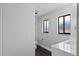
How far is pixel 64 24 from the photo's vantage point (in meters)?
1.27

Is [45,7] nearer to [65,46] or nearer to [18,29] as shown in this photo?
[18,29]

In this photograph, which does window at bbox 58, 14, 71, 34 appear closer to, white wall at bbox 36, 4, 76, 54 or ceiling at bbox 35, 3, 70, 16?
white wall at bbox 36, 4, 76, 54

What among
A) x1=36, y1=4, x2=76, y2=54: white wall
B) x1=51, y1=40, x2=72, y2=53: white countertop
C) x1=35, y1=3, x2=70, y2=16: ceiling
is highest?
x1=35, y1=3, x2=70, y2=16: ceiling

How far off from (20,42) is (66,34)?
24.0 inches

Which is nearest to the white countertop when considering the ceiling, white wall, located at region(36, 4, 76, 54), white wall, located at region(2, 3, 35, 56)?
white wall, located at region(36, 4, 76, 54)

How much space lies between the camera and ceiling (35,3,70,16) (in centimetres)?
121

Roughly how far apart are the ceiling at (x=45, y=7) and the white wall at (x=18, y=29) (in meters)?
0.07

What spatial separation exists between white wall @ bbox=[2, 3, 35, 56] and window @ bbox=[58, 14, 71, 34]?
0.36m

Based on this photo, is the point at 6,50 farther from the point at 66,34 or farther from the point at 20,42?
the point at 66,34

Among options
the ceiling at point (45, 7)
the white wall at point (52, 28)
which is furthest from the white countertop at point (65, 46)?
the ceiling at point (45, 7)

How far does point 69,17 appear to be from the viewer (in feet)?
4.00

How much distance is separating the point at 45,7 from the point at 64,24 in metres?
0.33

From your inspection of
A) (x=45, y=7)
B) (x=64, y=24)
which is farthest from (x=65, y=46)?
(x=45, y=7)

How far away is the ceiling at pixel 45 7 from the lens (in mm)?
1206
